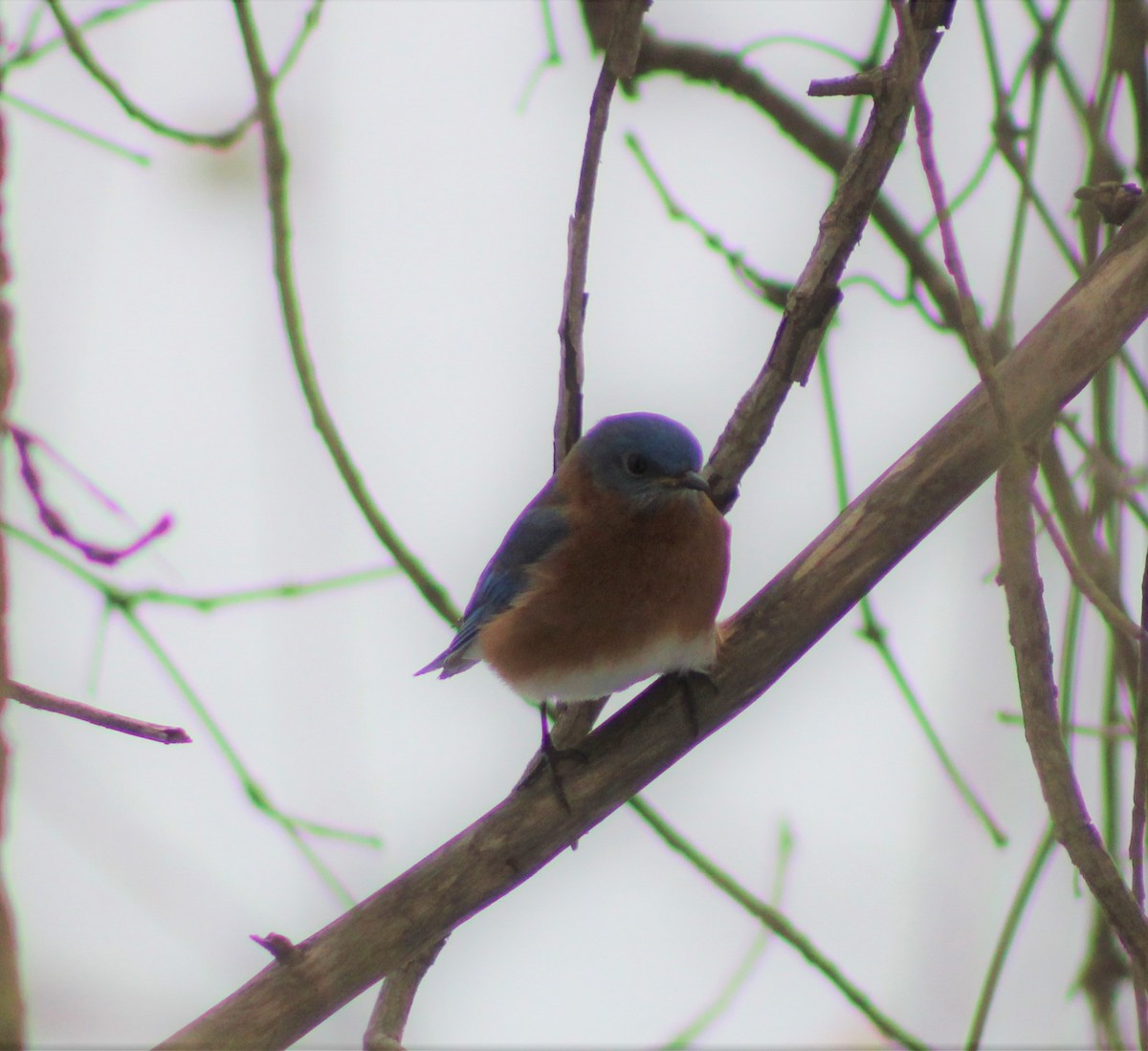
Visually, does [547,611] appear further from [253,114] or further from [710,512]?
[253,114]

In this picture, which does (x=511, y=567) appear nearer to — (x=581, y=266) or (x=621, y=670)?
(x=621, y=670)

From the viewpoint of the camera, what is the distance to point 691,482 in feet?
14.4

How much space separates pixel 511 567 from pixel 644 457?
63 centimetres

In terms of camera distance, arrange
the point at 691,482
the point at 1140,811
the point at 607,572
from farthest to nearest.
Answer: the point at 607,572 < the point at 691,482 < the point at 1140,811

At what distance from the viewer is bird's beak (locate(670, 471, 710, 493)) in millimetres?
4344

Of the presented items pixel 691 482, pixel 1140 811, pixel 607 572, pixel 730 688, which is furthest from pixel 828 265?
pixel 1140 811

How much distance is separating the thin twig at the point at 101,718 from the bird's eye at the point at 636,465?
2417 mm

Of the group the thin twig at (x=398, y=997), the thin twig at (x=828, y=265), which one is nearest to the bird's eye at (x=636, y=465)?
the thin twig at (x=828, y=265)

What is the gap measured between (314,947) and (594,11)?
358 centimetres

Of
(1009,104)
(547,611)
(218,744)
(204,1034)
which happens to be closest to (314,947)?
(204,1034)

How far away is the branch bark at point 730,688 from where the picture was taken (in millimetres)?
2998

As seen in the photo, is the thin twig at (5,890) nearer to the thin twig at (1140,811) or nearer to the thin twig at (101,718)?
the thin twig at (101,718)

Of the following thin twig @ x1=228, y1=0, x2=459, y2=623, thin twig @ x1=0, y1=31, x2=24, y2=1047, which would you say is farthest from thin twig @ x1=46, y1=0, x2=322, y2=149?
thin twig @ x1=0, y1=31, x2=24, y2=1047

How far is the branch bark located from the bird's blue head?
99cm
